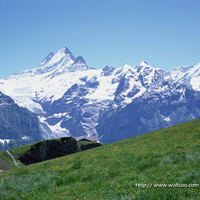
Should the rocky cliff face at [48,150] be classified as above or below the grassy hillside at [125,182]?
above

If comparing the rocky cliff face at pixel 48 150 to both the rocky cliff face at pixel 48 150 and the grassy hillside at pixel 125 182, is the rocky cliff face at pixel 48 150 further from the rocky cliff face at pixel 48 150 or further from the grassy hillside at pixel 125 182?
the grassy hillside at pixel 125 182

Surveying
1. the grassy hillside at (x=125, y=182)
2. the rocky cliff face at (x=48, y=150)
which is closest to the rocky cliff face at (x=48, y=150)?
the rocky cliff face at (x=48, y=150)

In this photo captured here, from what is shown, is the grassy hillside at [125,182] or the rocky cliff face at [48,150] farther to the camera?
the rocky cliff face at [48,150]

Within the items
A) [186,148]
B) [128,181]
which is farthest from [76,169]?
[186,148]

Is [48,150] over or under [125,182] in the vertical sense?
over

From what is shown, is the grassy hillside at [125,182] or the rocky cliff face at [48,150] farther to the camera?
the rocky cliff face at [48,150]

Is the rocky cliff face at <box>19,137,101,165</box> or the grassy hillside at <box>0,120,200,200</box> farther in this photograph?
the rocky cliff face at <box>19,137,101,165</box>

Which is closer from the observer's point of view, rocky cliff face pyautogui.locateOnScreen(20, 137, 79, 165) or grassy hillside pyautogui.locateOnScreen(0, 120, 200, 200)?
grassy hillside pyautogui.locateOnScreen(0, 120, 200, 200)

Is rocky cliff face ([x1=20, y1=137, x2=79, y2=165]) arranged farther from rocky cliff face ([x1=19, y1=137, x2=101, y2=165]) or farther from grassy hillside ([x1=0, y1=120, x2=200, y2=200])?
grassy hillside ([x1=0, y1=120, x2=200, y2=200])

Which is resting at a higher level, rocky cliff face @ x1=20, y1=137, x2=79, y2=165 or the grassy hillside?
rocky cliff face @ x1=20, y1=137, x2=79, y2=165

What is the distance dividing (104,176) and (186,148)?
8.23 m

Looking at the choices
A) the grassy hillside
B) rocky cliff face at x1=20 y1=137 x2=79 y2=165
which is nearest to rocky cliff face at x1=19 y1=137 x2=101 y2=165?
rocky cliff face at x1=20 y1=137 x2=79 y2=165

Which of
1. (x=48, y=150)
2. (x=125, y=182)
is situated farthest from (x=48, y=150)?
(x=125, y=182)

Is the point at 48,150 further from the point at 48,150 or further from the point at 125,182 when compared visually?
the point at 125,182
